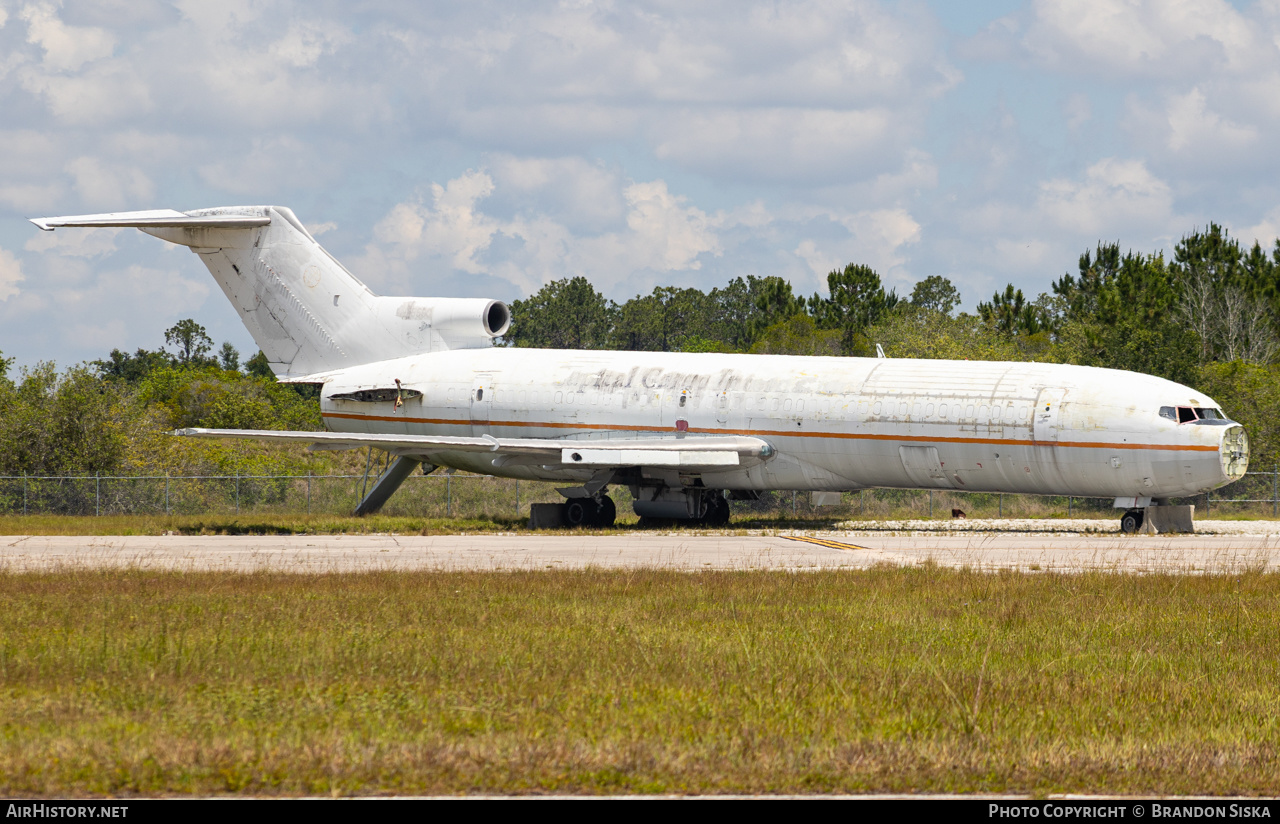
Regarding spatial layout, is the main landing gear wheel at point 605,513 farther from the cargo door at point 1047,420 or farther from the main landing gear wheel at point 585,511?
the cargo door at point 1047,420

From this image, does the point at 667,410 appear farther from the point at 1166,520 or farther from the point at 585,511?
the point at 1166,520

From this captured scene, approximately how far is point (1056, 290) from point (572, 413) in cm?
6682

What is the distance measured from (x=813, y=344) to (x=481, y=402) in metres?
46.6

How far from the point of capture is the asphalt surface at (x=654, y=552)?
21.2 metres

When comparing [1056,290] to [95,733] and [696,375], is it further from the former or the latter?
[95,733]

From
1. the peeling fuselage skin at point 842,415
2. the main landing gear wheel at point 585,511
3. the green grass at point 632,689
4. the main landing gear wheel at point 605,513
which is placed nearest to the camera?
the green grass at point 632,689

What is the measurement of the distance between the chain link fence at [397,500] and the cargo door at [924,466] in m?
8.77

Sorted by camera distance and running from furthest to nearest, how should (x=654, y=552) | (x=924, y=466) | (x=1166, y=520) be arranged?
1. (x=924, y=466)
2. (x=1166, y=520)
3. (x=654, y=552)

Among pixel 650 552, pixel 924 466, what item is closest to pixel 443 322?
pixel 924 466

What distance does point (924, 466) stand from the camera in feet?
98.2

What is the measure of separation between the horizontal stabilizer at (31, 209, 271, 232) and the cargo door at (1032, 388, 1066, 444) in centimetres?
2180

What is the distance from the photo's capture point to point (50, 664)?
37.0 feet

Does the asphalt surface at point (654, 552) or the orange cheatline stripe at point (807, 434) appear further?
the orange cheatline stripe at point (807, 434)

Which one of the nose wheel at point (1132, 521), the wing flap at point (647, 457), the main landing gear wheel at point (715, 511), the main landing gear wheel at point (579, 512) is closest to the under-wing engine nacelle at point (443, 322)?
the main landing gear wheel at point (579, 512)
